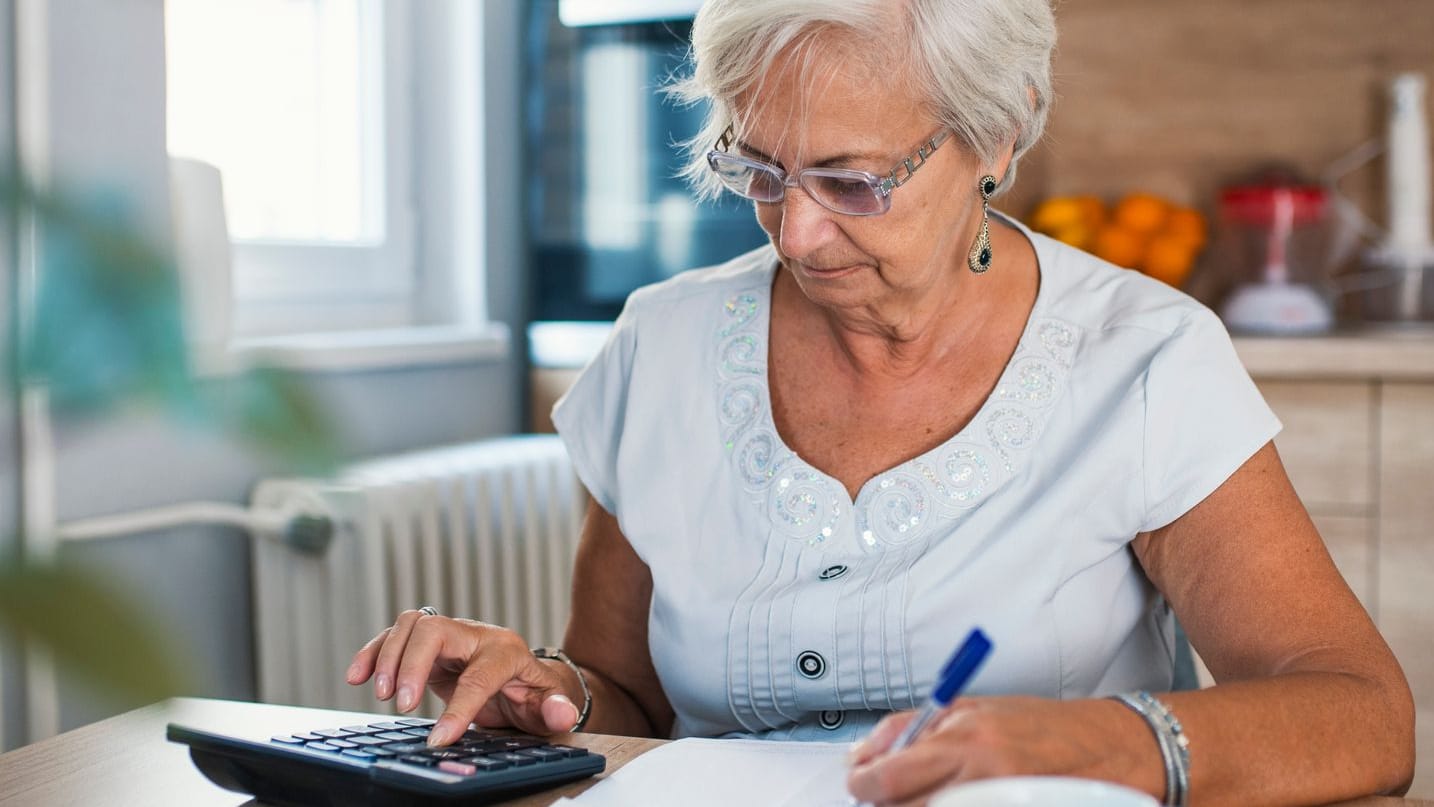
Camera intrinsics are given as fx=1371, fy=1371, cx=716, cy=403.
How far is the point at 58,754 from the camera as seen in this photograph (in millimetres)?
893

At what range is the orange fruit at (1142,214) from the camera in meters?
2.39

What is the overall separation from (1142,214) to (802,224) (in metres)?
1.51

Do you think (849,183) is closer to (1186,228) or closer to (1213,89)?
(1186,228)

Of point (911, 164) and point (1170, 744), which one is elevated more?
point (911, 164)

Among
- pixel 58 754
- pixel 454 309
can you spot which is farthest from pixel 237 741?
pixel 454 309

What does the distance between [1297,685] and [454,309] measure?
75.8 inches

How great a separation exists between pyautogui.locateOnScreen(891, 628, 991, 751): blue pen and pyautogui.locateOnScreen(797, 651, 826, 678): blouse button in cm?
41

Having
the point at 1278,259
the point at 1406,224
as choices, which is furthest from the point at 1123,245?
the point at 1406,224

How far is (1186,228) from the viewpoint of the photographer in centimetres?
237

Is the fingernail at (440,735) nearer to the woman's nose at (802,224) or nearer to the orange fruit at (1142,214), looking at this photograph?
the woman's nose at (802,224)

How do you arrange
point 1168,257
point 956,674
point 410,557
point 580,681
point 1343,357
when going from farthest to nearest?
1. point 1168,257
2. point 1343,357
3. point 410,557
4. point 580,681
5. point 956,674

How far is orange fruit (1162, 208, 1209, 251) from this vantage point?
2369 millimetres

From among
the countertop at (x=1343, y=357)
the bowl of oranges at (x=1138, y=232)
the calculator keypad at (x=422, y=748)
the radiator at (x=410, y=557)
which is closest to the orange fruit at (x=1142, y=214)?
the bowl of oranges at (x=1138, y=232)

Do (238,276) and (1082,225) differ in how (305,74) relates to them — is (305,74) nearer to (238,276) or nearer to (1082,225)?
(238,276)
